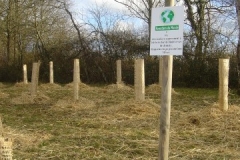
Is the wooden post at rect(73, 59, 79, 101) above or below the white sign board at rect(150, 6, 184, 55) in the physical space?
below

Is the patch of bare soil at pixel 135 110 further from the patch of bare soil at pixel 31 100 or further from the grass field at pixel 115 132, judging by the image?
the patch of bare soil at pixel 31 100

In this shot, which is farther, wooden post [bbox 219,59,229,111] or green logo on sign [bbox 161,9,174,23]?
wooden post [bbox 219,59,229,111]

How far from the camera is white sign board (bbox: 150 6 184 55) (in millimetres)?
3684

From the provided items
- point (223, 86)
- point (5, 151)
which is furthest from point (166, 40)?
point (223, 86)

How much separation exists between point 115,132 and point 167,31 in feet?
11.5

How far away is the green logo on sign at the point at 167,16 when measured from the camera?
147 inches

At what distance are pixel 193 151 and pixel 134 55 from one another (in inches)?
671

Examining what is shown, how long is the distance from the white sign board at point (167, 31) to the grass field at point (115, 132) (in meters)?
1.93

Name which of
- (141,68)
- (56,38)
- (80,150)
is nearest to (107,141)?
(80,150)

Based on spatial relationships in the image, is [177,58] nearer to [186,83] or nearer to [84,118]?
[186,83]

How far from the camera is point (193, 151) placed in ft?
17.9

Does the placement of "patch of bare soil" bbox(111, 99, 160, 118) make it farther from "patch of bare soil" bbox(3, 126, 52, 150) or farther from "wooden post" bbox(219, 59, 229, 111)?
"patch of bare soil" bbox(3, 126, 52, 150)

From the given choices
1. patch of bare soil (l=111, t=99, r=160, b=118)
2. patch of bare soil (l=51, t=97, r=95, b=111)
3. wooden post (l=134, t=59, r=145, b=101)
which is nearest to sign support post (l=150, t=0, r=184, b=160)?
patch of bare soil (l=111, t=99, r=160, b=118)

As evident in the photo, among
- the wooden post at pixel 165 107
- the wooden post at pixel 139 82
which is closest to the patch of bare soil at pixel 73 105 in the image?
the wooden post at pixel 139 82
